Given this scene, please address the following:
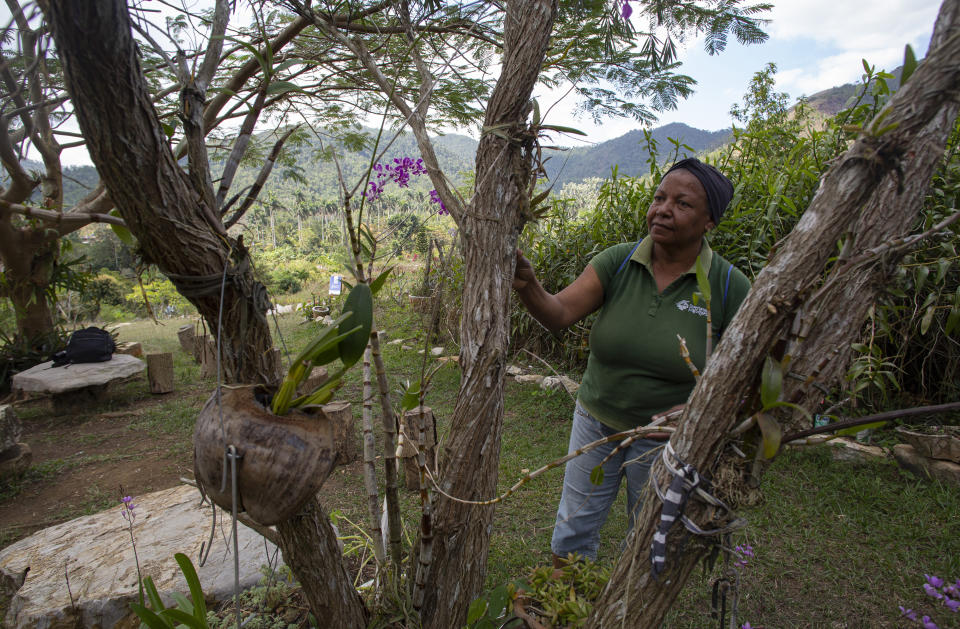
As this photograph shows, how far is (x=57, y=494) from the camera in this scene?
122 inches

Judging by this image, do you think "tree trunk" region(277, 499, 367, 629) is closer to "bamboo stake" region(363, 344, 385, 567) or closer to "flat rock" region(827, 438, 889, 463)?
"bamboo stake" region(363, 344, 385, 567)

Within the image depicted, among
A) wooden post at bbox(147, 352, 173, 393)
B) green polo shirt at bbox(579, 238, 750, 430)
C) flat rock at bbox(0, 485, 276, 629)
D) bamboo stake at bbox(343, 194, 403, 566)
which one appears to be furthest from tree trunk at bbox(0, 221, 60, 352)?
green polo shirt at bbox(579, 238, 750, 430)

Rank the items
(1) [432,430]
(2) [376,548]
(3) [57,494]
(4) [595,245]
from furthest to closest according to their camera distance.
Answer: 1. (4) [595,245]
2. (3) [57,494]
3. (1) [432,430]
4. (2) [376,548]

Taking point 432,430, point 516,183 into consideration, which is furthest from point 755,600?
point 516,183

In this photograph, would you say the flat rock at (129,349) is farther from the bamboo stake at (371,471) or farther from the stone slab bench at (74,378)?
the bamboo stake at (371,471)

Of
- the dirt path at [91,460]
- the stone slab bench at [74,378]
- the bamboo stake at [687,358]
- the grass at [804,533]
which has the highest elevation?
the bamboo stake at [687,358]

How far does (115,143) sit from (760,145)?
4446mm

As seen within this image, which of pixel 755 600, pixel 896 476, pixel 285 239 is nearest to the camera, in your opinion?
pixel 755 600

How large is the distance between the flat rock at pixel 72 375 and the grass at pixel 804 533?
3.99ft

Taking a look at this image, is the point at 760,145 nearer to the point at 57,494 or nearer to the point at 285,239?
the point at 57,494

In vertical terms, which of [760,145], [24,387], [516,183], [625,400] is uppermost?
[760,145]

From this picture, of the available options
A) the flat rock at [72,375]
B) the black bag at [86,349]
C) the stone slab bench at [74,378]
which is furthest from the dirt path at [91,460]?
the black bag at [86,349]

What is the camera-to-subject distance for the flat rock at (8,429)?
317cm

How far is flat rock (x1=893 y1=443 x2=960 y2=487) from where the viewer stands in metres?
2.63
